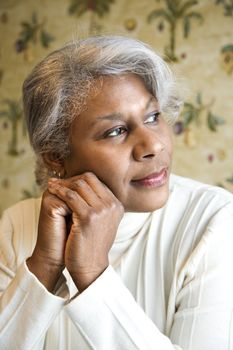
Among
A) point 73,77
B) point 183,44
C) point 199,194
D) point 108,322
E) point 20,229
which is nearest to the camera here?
point 108,322

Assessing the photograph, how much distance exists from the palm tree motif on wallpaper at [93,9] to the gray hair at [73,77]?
1.20 m

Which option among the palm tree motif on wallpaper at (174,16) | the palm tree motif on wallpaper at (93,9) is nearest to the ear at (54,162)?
the palm tree motif on wallpaper at (174,16)

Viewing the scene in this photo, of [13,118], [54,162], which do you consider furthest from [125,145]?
[13,118]

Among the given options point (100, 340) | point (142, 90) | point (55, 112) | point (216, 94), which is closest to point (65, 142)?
point (55, 112)

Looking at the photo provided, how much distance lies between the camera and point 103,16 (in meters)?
2.44

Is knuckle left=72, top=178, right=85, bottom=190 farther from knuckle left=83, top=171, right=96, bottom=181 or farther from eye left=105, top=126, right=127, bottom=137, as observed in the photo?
Result: eye left=105, top=126, right=127, bottom=137

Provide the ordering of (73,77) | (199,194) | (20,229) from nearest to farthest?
(73,77)
(199,194)
(20,229)

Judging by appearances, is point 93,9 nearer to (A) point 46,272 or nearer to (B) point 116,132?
(B) point 116,132

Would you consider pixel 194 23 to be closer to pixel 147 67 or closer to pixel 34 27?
pixel 34 27

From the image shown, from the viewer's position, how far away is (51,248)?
3.81 feet

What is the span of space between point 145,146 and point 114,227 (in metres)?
0.21

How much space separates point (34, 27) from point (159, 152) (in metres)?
1.67

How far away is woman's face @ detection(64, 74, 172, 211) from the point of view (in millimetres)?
1190

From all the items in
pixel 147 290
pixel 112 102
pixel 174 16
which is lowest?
pixel 147 290
